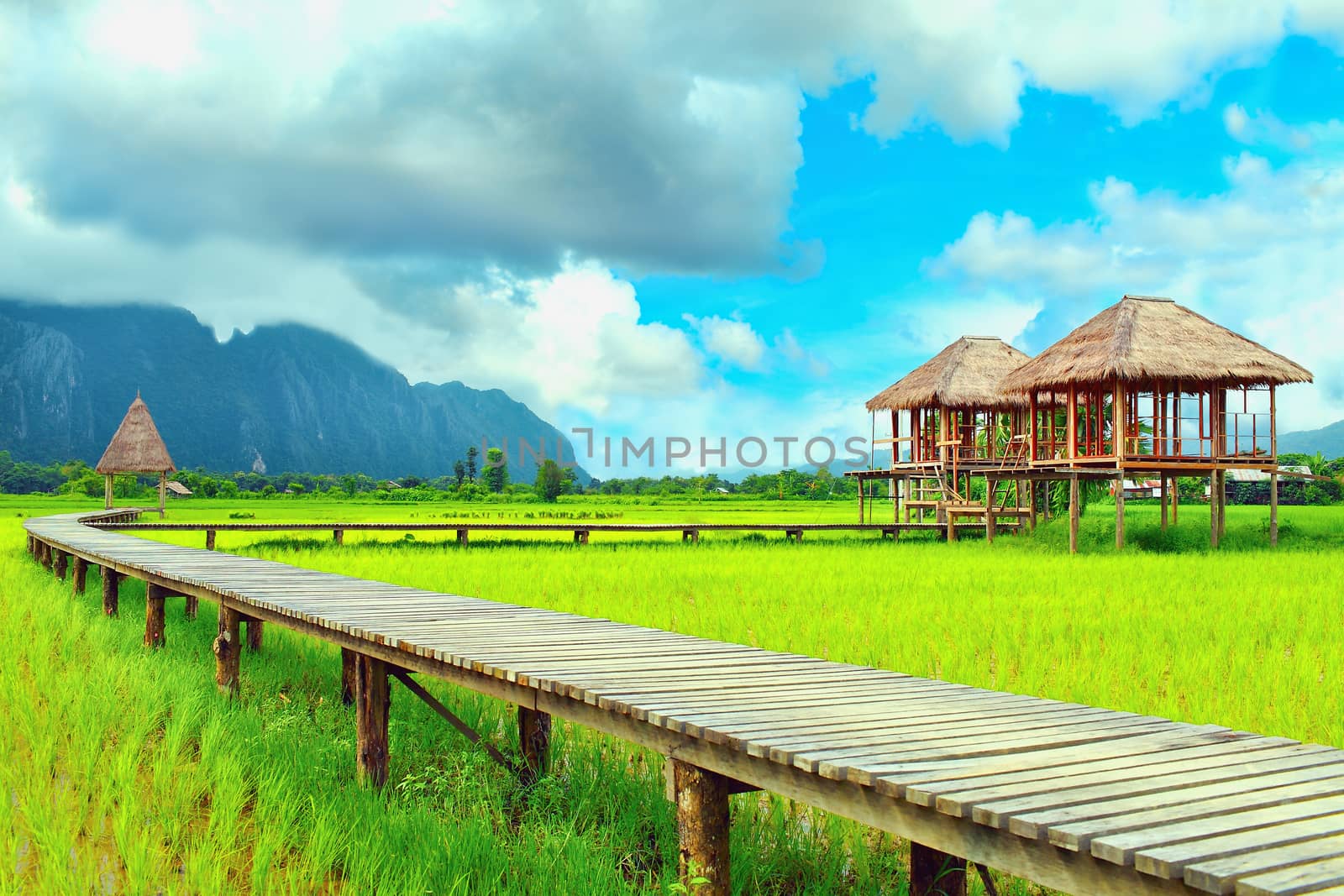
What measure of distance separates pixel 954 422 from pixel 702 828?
19.6m

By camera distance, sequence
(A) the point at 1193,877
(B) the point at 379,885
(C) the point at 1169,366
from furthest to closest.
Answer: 1. (C) the point at 1169,366
2. (B) the point at 379,885
3. (A) the point at 1193,877

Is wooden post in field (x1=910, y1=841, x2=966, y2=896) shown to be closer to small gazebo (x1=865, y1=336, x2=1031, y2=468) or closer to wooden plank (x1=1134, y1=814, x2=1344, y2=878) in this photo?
wooden plank (x1=1134, y1=814, x2=1344, y2=878)

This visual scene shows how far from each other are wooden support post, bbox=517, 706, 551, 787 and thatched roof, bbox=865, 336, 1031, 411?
1648 centimetres

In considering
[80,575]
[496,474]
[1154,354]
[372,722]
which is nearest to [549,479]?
[496,474]

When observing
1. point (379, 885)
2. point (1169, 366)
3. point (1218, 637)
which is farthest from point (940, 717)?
point (1169, 366)

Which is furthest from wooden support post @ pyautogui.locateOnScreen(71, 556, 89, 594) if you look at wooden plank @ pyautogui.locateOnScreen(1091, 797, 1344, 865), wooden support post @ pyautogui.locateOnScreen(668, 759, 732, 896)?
wooden plank @ pyautogui.locateOnScreen(1091, 797, 1344, 865)

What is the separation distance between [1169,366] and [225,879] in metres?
15.9

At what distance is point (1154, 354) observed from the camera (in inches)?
638

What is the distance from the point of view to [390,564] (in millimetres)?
12250

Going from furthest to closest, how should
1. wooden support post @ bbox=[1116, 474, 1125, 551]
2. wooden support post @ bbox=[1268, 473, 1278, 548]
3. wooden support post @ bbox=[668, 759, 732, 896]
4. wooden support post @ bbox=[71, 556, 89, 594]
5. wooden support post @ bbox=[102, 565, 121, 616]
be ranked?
wooden support post @ bbox=[1268, 473, 1278, 548], wooden support post @ bbox=[1116, 474, 1125, 551], wooden support post @ bbox=[71, 556, 89, 594], wooden support post @ bbox=[102, 565, 121, 616], wooden support post @ bbox=[668, 759, 732, 896]

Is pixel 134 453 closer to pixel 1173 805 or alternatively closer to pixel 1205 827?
pixel 1173 805

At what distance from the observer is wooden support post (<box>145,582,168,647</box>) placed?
722 cm

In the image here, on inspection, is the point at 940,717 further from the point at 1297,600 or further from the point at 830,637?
the point at 1297,600

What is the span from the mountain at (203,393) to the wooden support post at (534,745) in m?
117
